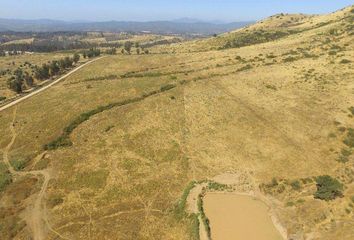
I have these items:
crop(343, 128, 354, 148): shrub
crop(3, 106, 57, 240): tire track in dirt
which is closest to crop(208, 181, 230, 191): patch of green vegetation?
crop(3, 106, 57, 240): tire track in dirt

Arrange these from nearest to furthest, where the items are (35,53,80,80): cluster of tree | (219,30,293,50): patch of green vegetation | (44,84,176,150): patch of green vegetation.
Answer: (44,84,176,150): patch of green vegetation → (35,53,80,80): cluster of tree → (219,30,293,50): patch of green vegetation

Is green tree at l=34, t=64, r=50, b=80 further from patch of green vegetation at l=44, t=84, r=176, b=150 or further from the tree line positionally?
patch of green vegetation at l=44, t=84, r=176, b=150

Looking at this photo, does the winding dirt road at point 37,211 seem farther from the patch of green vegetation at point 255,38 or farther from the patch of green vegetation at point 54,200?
the patch of green vegetation at point 255,38

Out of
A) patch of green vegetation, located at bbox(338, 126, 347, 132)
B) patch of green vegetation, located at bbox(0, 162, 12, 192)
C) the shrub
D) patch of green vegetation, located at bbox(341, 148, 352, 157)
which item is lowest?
patch of green vegetation, located at bbox(0, 162, 12, 192)

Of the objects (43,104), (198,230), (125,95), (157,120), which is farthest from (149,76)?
(198,230)

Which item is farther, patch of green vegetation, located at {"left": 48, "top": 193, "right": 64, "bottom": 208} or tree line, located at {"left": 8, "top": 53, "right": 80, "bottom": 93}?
tree line, located at {"left": 8, "top": 53, "right": 80, "bottom": 93}

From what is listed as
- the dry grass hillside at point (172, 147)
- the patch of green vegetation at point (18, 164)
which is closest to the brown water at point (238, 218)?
the dry grass hillside at point (172, 147)

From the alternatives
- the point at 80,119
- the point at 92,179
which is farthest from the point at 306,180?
the point at 80,119
